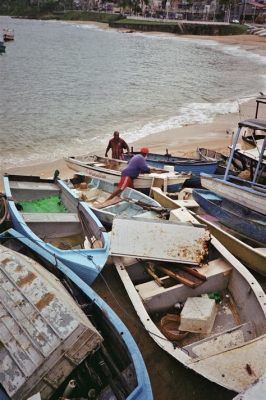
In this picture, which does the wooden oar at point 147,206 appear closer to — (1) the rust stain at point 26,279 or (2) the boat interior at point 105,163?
(2) the boat interior at point 105,163

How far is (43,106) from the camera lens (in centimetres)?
2570

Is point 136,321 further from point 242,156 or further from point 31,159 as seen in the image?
point 31,159

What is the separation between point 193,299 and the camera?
6609 millimetres

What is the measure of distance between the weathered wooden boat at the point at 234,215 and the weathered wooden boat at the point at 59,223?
3.01 m

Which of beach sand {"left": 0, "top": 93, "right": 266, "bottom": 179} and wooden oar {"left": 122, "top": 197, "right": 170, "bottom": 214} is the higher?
wooden oar {"left": 122, "top": 197, "right": 170, "bottom": 214}

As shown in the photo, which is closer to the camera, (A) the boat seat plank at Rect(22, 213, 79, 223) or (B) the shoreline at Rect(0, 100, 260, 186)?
(A) the boat seat plank at Rect(22, 213, 79, 223)

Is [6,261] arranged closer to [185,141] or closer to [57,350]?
[57,350]

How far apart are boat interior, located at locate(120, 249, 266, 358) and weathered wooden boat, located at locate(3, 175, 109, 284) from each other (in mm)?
710

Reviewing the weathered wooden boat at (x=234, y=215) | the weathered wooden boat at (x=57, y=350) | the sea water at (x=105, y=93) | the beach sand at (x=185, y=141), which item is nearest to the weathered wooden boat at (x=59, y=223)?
the weathered wooden boat at (x=57, y=350)

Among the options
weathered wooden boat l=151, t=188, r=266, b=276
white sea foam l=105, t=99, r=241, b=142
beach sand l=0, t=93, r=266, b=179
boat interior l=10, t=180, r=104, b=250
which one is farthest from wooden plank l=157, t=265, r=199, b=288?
white sea foam l=105, t=99, r=241, b=142

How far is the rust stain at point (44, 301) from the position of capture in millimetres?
5196

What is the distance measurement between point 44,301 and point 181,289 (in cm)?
242

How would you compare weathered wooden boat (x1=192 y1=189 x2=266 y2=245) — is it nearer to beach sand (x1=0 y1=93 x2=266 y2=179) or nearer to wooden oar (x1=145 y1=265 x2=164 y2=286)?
wooden oar (x1=145 y1=265 x2=164 y2=286)

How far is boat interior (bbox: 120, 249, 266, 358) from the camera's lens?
607 centimetres
